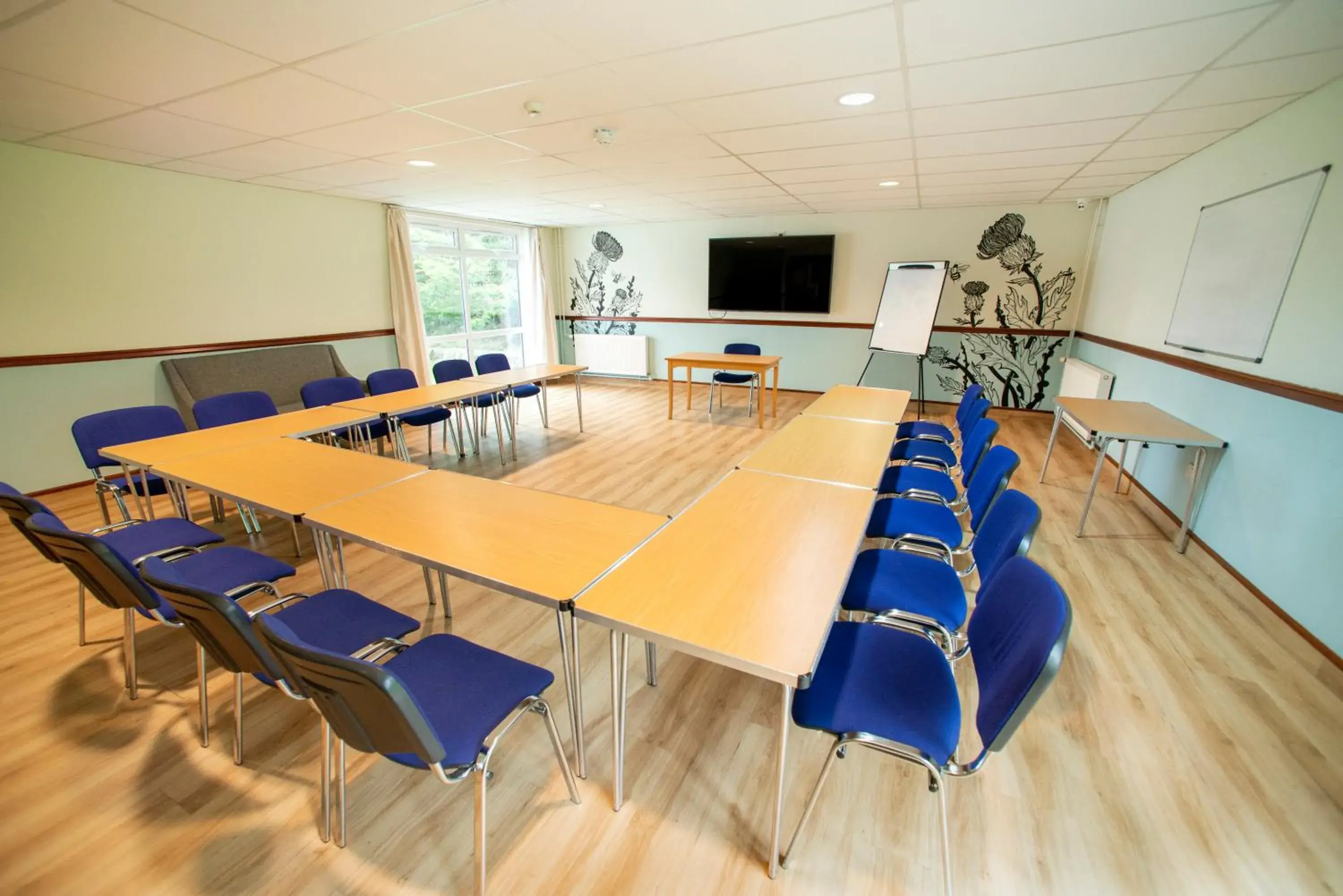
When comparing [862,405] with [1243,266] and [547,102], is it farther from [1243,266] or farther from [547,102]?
[547,102]

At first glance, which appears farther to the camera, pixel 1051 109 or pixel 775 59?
pixel 1051 109

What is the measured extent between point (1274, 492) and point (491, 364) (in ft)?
19.0

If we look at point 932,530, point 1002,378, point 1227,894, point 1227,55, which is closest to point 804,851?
point 1227,894

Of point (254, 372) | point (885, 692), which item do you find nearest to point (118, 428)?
point (254, 372)

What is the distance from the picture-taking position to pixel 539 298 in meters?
8.08

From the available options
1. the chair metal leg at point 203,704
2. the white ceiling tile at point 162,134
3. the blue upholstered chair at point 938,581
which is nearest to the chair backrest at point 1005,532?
the blue upholstered chair at point 938,581

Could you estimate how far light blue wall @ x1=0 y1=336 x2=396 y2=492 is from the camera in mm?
3654

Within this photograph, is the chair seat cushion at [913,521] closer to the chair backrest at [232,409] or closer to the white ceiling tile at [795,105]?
the white ceiling tile at [795,105]

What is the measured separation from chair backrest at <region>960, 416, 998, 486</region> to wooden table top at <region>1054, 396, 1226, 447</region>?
0.81 metres

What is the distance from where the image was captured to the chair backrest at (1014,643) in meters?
1.03

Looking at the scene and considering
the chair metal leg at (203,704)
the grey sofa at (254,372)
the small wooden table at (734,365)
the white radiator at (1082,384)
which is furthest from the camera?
the small wooden table at (734,365)

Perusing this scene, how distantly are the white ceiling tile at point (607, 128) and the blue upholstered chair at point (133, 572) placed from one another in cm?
273

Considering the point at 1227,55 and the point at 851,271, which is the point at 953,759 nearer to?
the point at 1227,55

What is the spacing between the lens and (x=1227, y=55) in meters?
2.14
